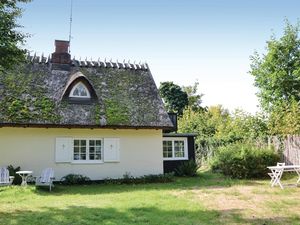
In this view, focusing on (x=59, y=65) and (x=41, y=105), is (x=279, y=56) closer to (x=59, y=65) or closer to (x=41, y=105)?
(x=59, y=65)

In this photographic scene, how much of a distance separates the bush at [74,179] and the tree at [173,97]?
2541cm

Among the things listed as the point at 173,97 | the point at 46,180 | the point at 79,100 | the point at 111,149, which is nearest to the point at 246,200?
the point at 46,180

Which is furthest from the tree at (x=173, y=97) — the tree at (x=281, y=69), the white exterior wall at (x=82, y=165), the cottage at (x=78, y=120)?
the white exterior wall at (x=82, y=165)

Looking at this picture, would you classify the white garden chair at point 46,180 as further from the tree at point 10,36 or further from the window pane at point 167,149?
the window pane at point 167,149

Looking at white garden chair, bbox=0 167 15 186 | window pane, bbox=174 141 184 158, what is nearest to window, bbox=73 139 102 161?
white garden chair, bbox=0 167 15 186

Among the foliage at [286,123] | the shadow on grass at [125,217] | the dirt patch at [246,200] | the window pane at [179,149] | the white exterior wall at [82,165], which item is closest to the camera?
the shadow on grass at [125,217]

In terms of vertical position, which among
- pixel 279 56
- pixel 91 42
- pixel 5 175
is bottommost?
pixel 5 175

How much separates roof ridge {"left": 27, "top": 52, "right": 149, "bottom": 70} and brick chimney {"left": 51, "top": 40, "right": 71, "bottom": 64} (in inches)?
13.7

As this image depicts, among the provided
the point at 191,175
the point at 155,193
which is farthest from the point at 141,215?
the point at 191,175

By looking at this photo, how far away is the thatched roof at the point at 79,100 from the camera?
16.8m

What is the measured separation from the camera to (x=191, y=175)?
20203mm

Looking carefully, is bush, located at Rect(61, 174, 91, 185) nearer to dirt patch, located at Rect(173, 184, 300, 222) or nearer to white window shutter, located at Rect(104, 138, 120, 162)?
Result: white window shutter, located at Rect(104, 138, 120, 162)

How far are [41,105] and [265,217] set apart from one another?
12.0 metres

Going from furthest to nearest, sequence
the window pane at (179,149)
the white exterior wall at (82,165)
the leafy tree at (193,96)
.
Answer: the leafy tree at (193,96) < the window pane at (179,149) < the white exterior wall at (82,165)
